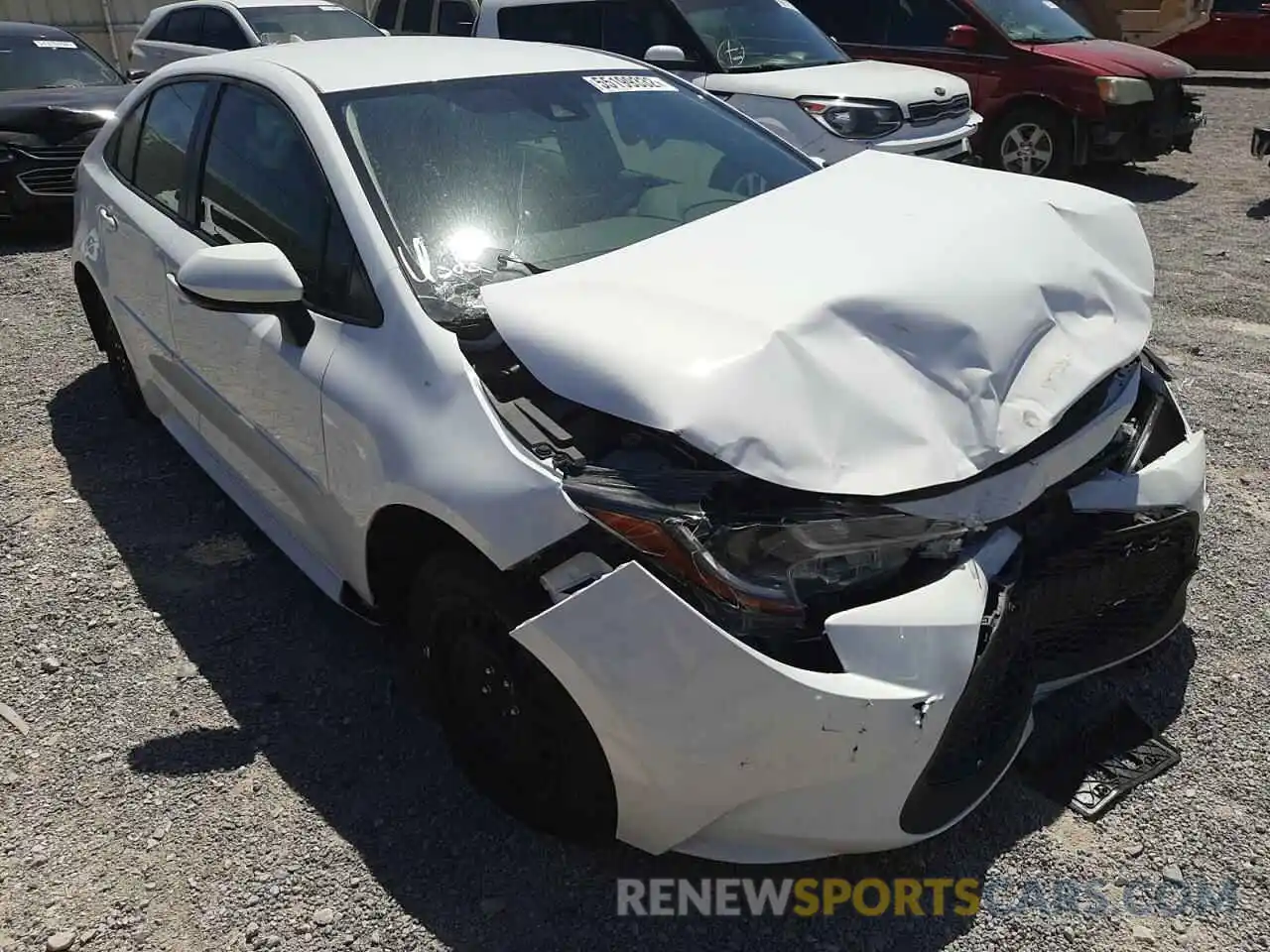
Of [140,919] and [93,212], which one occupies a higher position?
[93,212]

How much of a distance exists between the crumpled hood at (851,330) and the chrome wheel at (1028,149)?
6665 mm

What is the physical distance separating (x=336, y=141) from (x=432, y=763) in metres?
1.69

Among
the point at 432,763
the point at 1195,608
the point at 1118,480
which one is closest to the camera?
the point at 1118,480

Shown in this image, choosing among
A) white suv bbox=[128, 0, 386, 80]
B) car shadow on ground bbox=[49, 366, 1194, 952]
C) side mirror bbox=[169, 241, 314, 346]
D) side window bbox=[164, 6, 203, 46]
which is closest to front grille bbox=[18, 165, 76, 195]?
white suv bbox=[128, 0, 386, 80]

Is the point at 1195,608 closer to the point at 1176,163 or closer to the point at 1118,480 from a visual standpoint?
the point at 1118,480

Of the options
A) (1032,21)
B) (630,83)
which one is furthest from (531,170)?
(1032,21)

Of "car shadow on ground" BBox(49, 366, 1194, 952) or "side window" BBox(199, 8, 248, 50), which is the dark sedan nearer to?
"side window" BBox(199, 8, 248, 50)

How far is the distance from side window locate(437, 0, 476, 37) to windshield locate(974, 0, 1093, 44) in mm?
4603

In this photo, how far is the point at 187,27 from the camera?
10.4m

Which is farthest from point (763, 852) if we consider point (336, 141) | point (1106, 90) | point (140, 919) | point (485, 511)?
point (1106, 90)

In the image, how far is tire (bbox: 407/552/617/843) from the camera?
2.15 m

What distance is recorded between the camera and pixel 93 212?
4.18 m

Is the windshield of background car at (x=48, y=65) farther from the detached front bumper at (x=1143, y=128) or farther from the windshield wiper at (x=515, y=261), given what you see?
the detached front bumper at (x=1143, y=128)

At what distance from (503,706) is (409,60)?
2105 millimetres
